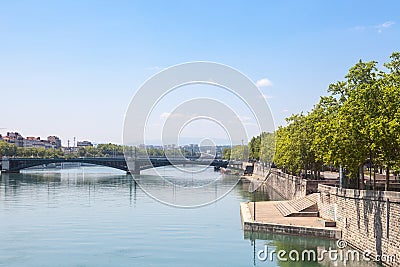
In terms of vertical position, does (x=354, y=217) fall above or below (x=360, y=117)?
below

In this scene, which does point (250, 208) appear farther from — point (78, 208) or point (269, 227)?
point (78, 208)

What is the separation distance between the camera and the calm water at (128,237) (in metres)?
28.2

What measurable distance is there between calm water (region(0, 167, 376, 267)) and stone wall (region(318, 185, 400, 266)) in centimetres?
201

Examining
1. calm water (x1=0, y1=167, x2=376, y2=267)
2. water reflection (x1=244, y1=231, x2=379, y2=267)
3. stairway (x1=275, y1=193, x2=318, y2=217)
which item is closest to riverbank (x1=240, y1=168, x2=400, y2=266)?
stairway (x1=275, y1=193, x2=318, y2=217)

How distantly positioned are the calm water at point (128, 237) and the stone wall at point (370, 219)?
2009 millimetres

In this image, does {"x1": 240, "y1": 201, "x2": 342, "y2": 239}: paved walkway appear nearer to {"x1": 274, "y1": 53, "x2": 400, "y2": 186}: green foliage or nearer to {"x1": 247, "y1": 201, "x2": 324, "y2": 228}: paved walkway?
{"x1": 247, "y1": 201, "x2": 324, "y2": 228}: paved walkway

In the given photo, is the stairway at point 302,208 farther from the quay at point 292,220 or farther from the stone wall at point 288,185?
the stone wall at point 288,185

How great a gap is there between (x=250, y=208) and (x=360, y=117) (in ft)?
61.4

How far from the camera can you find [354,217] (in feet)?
94.9

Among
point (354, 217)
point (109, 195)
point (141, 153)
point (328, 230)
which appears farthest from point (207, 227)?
point (141, 153)

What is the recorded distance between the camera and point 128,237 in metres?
34.5

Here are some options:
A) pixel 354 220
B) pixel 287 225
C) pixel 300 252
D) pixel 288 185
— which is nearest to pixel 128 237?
pixel 287 225

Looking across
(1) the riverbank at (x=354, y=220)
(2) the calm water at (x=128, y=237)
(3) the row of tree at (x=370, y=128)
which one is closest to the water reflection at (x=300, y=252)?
(2) the calm water at (x=128, y=237)

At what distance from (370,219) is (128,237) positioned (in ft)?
52.6
